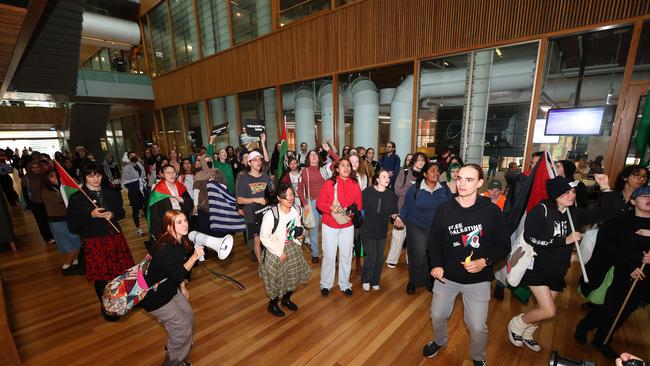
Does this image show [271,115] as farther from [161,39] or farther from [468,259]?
[468,259]

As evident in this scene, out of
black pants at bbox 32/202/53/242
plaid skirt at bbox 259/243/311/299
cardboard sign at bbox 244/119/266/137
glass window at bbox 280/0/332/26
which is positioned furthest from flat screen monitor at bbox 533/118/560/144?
black pants at bbox 32/202/53/242

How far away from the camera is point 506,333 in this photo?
2797mm

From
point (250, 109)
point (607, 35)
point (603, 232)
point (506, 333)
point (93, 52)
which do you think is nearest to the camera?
point (603, 232)

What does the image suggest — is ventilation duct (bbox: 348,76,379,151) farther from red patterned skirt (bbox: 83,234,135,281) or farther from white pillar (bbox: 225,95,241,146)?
red patterned skirt (bbox: 83,234,135,281)

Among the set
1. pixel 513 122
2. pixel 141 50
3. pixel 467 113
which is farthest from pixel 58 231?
pixel 141 50

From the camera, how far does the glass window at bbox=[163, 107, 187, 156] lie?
12977 mm

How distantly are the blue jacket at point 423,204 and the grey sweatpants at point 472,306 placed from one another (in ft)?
3.53

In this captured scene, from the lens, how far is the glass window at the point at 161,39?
11.8 metres

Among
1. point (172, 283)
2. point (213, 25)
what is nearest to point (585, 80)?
point (172, 283)

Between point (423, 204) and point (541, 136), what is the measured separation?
3459mm

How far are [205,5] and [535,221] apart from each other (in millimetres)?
12257

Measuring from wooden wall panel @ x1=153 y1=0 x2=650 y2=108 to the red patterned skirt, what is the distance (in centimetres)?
627

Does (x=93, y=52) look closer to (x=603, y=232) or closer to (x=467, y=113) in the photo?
(x=467, y=113)

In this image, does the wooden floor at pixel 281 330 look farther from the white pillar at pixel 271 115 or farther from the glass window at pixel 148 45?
the glass window at pixel 148 45
